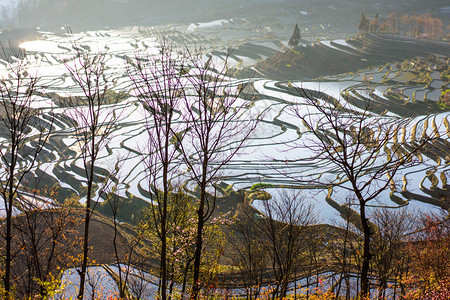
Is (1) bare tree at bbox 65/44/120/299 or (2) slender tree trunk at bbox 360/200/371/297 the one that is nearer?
(2) slender tree trunk at bbox 360/200/371/297

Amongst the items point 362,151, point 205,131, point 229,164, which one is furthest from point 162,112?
point 229,164

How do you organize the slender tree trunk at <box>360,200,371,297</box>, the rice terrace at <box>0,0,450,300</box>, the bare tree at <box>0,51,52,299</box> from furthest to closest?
the rice terrace at <box>0,0,450,300</box>, the bare tree at <box>0,51,52,299</box>, the slender tree trunk at <box>360,200,371,297</box>

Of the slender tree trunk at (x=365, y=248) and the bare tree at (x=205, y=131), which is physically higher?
the bare tree at (x=205, y=131)

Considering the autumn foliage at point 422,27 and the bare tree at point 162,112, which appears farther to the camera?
the autumn foliage at point 422,27

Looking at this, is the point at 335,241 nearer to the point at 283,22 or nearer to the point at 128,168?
the point at 128,168

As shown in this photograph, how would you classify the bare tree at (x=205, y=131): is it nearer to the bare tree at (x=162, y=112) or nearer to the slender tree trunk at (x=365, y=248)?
the bare tree at (x=162, y=112)

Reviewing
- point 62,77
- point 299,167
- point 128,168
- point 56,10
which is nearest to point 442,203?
point 299,167

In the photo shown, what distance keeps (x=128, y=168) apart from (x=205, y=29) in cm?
12260

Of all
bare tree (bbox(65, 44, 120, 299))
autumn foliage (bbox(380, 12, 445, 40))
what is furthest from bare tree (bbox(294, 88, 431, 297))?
autumn foliage (bbox(380, 12, 445, 40))

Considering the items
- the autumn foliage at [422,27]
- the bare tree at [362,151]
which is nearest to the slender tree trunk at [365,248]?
the bare tree at [362,151]

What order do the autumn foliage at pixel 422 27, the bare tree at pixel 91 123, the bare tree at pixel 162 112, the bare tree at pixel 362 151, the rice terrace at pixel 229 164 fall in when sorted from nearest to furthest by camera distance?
the bare tree at pixel 162 112 < the bare tree at pixel 362 151 < the bare tree at pixel 91 123 < the rice terrace at pixel 229 164 < the autumn foliage at pixel 422 27

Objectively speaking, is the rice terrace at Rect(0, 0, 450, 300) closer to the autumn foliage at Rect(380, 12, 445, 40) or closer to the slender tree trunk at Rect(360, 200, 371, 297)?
the slender tree trunk at Rect(360, 200, 371, 297)

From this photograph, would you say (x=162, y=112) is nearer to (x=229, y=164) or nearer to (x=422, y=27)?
(x=229, y=164)

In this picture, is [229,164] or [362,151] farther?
[229,164]
